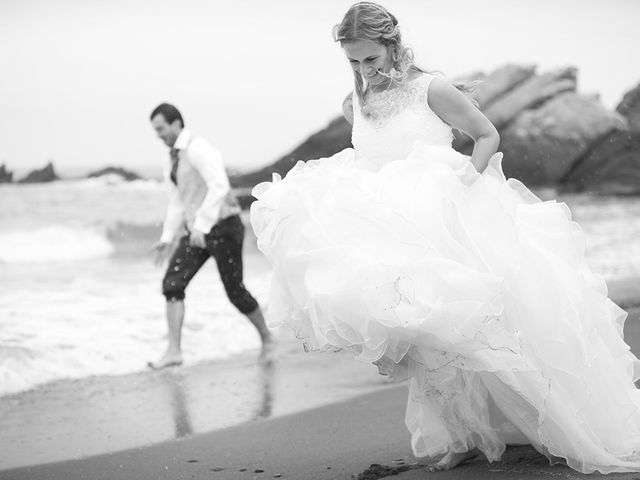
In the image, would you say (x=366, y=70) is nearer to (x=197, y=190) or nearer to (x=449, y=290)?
(x=449, y=290)

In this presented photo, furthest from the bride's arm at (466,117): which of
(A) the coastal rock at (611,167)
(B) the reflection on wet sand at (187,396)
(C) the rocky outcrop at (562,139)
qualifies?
(A) the coastal rock at (611,167)

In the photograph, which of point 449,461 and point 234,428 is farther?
point 234,428

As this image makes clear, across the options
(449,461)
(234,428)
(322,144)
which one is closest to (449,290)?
(449,461)

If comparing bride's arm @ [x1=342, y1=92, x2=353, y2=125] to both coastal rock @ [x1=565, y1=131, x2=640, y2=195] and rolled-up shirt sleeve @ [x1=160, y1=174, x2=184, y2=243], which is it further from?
coastal rock @ [x1=565, y1=131, x2=640, y2=195]

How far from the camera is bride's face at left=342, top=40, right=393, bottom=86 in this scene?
3.58 m

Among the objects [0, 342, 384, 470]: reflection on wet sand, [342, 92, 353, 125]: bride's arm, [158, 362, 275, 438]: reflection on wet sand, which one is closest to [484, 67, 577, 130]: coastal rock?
[0, 342, 384, 470]: reflection on wet sand

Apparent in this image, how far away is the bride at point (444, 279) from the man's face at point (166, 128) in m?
3.58

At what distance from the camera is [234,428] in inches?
208

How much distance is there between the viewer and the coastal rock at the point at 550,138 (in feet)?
93.0

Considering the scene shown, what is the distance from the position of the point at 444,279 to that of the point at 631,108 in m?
29.4

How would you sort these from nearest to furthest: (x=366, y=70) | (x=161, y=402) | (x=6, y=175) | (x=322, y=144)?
(x=366, y=70) → (x=161, y=402) → (x=6, y=175) → (x=322, y=144)

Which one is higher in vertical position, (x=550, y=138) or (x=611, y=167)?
(x=550, y=138)

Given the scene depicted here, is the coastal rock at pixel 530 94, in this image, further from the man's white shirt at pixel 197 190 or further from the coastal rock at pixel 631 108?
the man's white shirt at pixel 197 190

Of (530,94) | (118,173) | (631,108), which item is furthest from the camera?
(631,108)
